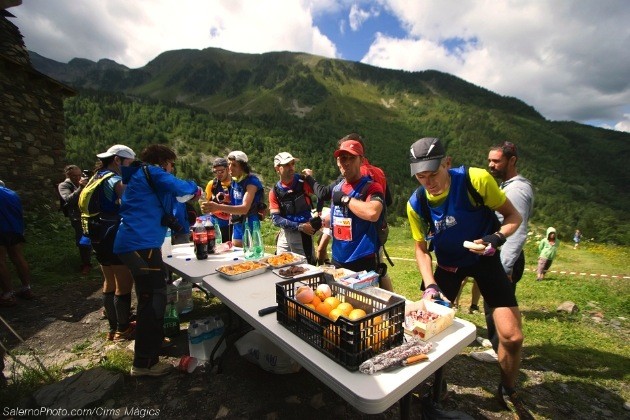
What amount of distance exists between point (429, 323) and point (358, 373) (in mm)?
608

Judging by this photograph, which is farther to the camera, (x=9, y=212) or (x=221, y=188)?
(x=221, y=188)

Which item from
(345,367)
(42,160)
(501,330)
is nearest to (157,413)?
(345,367)

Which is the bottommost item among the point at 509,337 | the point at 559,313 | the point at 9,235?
the point at 559,313

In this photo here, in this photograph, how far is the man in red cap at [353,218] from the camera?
10.3 ft

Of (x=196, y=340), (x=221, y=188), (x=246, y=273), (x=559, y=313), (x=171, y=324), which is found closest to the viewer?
(x=246, y=273)

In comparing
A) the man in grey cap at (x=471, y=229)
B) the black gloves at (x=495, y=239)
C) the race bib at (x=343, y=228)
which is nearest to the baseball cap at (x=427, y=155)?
the man in grey cap at (x=471, y=229)

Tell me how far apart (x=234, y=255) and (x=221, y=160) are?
7.39ft

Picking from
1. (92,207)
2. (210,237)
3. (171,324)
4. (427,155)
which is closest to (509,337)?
(427,155)

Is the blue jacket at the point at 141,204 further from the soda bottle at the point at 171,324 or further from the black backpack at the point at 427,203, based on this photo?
the black backpack at the point at 427,203

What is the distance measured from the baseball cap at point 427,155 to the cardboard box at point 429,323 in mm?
1122

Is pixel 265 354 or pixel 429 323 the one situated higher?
pixel 429 323

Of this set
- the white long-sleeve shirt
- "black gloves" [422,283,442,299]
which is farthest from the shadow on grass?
"black gloves" [422,283,442,299]

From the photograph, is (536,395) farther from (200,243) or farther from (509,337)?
(200,243)

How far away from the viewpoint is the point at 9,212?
5129 mm
